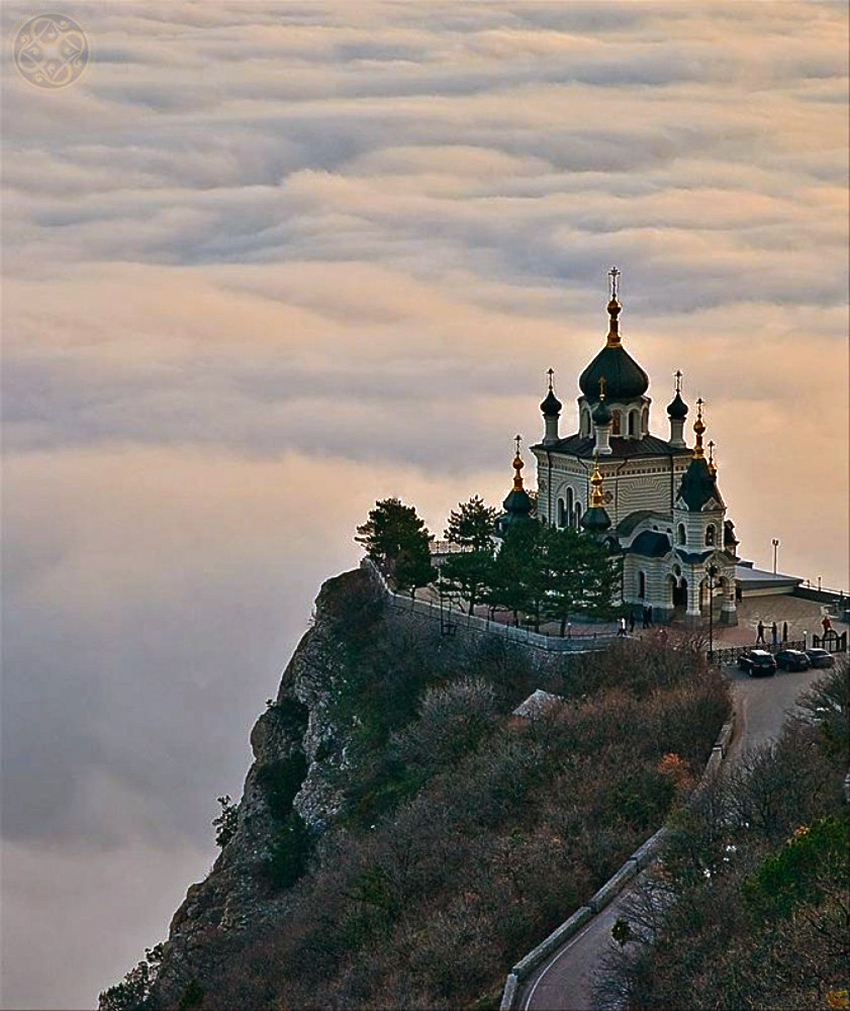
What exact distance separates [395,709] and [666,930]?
17540 mm

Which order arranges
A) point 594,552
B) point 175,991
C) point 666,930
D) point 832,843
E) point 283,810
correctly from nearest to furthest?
point 832,843, point 666,930, point 175,991, point 594,552, point 283,810

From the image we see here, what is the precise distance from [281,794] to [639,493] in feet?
32.1

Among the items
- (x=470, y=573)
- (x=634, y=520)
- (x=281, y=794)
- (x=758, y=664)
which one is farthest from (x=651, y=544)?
(x=281, y=794)

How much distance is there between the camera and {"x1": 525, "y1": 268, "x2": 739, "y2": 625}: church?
41.1 m

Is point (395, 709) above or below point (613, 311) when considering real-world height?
below

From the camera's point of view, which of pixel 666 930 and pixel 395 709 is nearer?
pixel 666 930

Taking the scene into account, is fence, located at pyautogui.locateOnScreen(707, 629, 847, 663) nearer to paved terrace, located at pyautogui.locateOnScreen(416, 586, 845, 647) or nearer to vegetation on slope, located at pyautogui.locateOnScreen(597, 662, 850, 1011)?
paved terrace, located at pyautogui.locateOnScreen(416, 586, 845, 647)

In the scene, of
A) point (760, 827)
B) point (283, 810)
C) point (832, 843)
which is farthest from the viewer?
point (283, 810)

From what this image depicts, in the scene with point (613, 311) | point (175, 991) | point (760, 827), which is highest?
point (613, 311)

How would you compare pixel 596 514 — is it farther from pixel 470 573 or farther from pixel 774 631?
pixel 774 631

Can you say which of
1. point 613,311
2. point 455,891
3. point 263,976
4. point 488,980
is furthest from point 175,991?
point 613,311

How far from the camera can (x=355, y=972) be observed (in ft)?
89.7

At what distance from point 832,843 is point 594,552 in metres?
17.3

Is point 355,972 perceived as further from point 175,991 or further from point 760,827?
point 175,991
